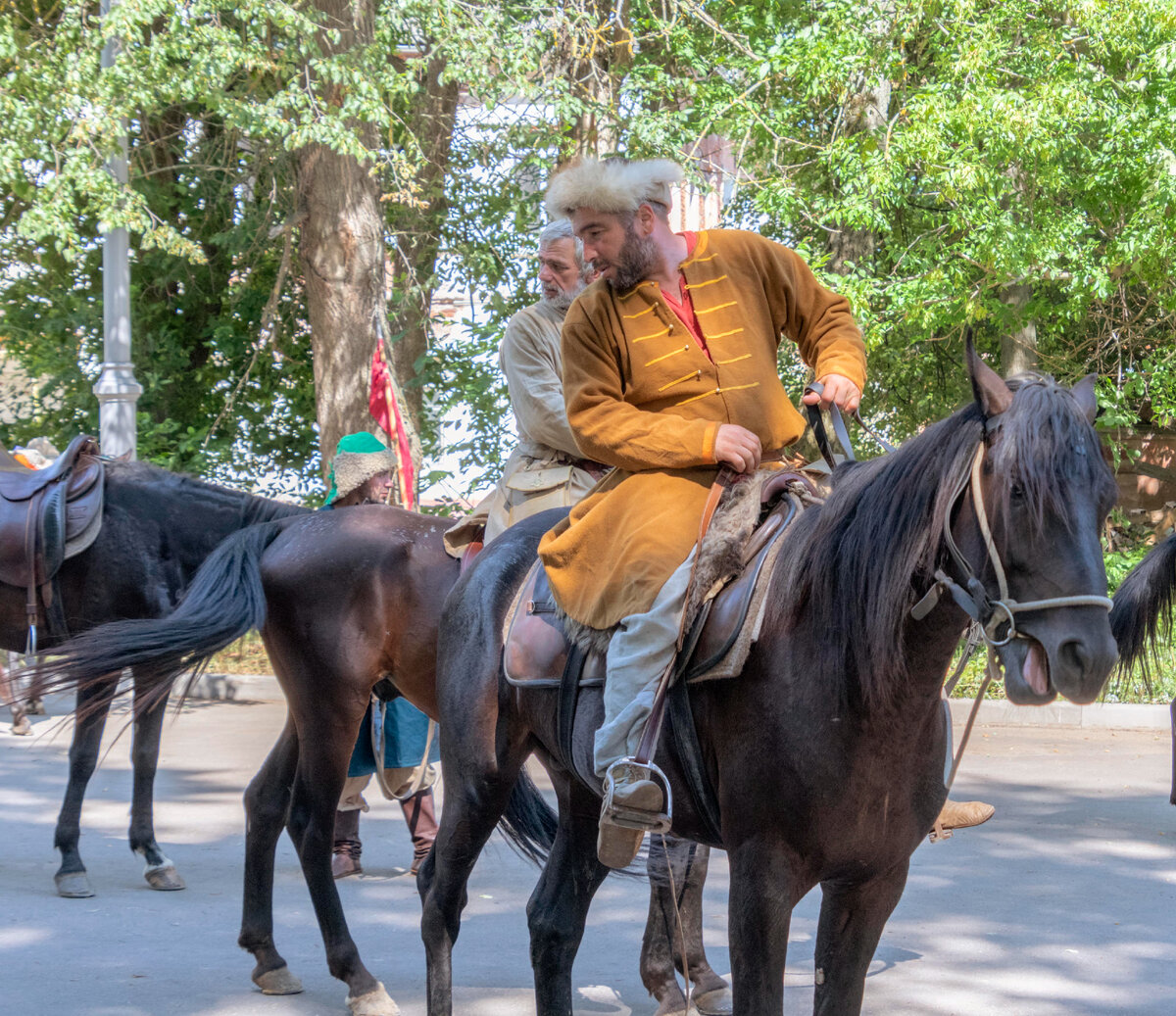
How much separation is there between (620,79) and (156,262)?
540cm

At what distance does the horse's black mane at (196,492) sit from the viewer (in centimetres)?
607

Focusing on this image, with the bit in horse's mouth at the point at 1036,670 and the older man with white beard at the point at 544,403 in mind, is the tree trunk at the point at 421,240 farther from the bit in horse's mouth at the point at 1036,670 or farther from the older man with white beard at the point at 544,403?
the bit in horse's mouth at the point at 1036,670

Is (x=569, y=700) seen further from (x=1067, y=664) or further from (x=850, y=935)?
(x=1067, y=664)

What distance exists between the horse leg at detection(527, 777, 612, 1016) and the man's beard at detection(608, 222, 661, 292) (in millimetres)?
1490

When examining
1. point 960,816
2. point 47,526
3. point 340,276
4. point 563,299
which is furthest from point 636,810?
point 340,276

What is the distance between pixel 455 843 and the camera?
3.92 metres

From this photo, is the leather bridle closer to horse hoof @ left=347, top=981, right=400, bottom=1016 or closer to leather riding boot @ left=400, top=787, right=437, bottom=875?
horse hoof @ left=347, top=981, right=400, bottom=1016

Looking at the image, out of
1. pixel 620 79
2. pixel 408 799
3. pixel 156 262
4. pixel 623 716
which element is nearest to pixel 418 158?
pixel 620 79

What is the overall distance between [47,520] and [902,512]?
4930 mm

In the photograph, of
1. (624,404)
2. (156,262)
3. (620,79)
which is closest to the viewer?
(624,404)

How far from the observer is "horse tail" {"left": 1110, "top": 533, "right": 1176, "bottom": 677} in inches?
240

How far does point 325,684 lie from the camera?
4.90m

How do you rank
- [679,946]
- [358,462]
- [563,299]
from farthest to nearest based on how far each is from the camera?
[358,462], [563,299], [679,946]

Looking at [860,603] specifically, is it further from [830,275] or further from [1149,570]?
[830,275]
